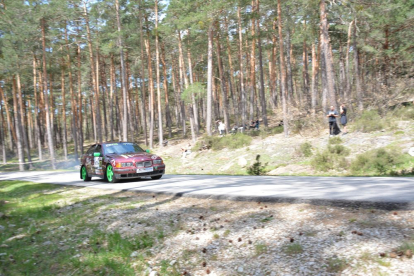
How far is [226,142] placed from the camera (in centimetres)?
2239

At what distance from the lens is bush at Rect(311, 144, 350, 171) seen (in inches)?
492

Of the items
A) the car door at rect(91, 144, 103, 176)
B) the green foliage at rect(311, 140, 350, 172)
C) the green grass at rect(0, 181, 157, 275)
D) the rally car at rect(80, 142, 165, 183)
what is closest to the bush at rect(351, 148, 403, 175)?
the green foliage at rect(311, 140, 350, 172)

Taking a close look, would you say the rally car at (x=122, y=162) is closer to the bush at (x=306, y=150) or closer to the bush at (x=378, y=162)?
the bush at (x=306, y=150)

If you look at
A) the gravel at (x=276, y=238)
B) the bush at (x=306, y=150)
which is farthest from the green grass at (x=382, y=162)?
the gravel at (x=276, y=238)

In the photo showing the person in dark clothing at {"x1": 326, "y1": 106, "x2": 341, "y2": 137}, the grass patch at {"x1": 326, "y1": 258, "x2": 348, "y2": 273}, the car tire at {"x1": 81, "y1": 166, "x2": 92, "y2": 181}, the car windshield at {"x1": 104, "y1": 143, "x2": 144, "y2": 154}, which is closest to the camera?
the grass patch at {"x1": 326, "y1": 258, "x2": 348, "y2": 273}

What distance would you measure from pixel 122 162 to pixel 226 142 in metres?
11.6

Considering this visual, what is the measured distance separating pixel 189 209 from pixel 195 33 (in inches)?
880

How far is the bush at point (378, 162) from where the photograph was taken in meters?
11.0

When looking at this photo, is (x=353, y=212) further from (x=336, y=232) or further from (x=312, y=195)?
(x=312, y=195)

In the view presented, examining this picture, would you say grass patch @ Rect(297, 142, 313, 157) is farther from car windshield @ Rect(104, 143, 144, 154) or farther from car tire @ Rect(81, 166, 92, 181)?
car tire @ Rect(81, 166, 92, 181)

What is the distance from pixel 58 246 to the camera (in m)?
5.81

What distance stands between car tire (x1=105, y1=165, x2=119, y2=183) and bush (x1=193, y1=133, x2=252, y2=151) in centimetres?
1039

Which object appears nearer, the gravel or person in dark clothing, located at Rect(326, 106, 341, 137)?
the gravel

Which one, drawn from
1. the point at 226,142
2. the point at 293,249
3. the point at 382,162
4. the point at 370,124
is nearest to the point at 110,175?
the point at 293,249
